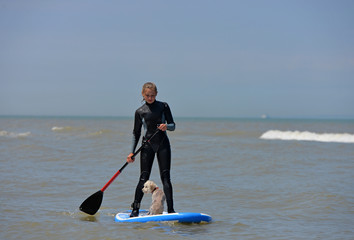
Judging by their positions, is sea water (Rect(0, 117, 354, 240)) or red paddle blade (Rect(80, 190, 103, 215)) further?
red paddle blade (Rect(80, 190, 103, 215))

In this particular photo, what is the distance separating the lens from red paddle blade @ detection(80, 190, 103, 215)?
6.73m

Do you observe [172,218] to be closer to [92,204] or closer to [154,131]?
[154,131]

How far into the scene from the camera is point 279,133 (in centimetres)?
3638

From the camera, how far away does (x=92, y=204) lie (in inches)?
266

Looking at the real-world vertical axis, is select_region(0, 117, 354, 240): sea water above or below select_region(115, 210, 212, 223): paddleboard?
below

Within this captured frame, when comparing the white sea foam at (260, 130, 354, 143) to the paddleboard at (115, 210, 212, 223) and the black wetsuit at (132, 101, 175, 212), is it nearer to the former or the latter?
the paddleboard at (115, 210, 212, 223)

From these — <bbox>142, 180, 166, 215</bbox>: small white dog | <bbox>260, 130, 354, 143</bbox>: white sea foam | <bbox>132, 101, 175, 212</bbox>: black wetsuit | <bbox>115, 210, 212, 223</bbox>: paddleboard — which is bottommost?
<bbox>260, 130, 354, 143</bbox>: white sea foam

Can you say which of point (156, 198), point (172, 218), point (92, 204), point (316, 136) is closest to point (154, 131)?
point (156, 198)

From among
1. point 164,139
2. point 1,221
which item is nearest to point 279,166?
point 164,139

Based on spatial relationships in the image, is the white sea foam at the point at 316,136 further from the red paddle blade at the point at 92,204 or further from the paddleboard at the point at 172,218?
the red paddle blade at the point at 92,204

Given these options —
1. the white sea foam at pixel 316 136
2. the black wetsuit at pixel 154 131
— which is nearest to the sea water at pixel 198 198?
the black wetsuit at pixel 154 131

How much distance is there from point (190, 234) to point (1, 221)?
108 inches

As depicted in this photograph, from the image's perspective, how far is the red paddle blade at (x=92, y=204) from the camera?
22.1 ft

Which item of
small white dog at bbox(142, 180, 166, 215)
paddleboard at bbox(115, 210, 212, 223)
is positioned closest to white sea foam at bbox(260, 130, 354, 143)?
paddleboard at bbox(115, 210, 212, 223)
